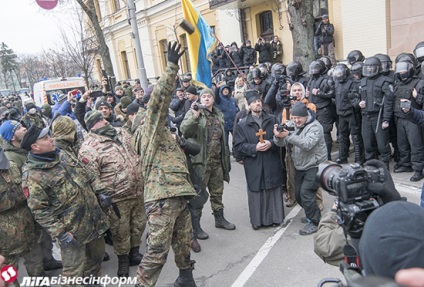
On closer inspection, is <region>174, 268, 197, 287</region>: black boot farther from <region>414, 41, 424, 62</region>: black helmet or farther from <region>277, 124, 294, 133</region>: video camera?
<region>414, 41, 424, 62</region>: black helmet

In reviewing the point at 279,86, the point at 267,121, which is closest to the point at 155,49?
the point at 279,86

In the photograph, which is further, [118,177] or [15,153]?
[15,153]

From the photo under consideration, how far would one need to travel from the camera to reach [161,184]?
126 inches

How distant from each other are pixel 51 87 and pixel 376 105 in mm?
14976

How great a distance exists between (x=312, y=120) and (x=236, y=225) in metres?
1.78

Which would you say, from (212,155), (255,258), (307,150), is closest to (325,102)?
(307,150)

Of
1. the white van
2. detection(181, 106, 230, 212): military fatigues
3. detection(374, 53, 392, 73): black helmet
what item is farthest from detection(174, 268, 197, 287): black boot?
the white van

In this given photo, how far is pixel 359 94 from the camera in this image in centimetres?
625

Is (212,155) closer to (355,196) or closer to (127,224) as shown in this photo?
(127,224)

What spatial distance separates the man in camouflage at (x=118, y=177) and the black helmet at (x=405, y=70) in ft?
14.1

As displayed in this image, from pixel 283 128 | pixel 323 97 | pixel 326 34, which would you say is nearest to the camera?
pixel 283 128

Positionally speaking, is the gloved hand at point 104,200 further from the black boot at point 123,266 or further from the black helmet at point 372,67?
the black helmet at point 372,67

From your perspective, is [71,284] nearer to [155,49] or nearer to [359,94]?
[359,94]

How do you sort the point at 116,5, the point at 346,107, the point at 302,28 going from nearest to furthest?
the point at 346,107, the point at 302,28, the point at 116,5
